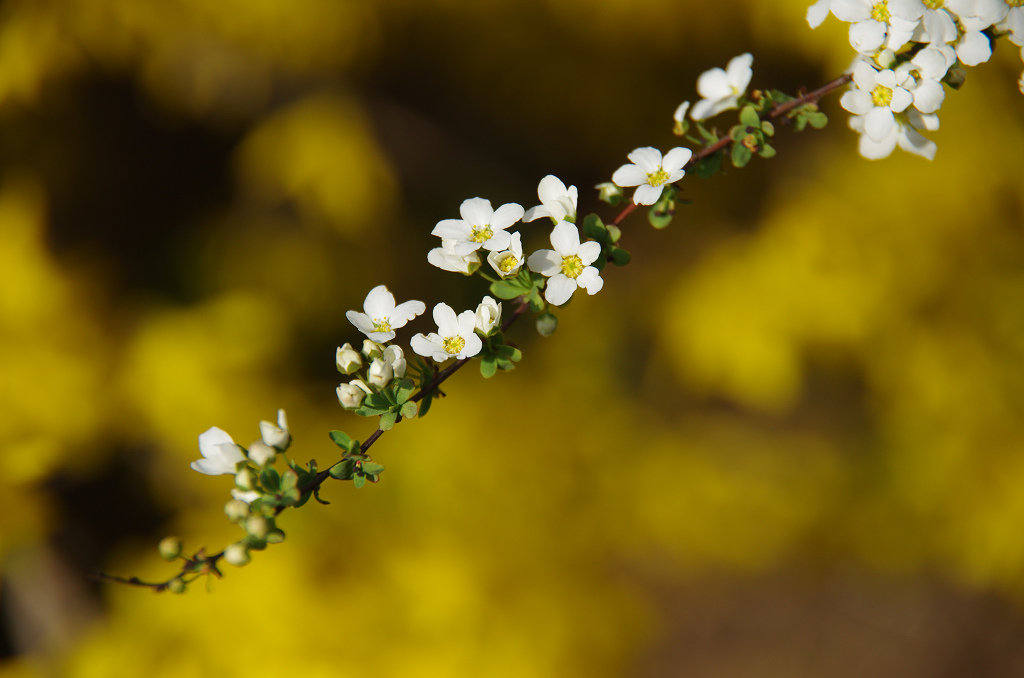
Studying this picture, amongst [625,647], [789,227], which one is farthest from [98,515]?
[789,227]

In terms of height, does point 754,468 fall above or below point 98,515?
below

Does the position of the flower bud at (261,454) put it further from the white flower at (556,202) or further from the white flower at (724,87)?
the white flower at (724,87)

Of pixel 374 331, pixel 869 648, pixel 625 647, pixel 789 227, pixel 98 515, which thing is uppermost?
pixel 98 515

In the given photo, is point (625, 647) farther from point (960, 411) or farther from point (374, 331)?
point (374, 331)

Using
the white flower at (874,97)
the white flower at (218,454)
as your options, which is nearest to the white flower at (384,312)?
the white flower at (218,454)

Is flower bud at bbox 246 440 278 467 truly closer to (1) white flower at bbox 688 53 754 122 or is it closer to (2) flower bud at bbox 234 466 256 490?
(2) flower bud at bbox 234 466 256 490

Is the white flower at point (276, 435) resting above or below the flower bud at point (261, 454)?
above
